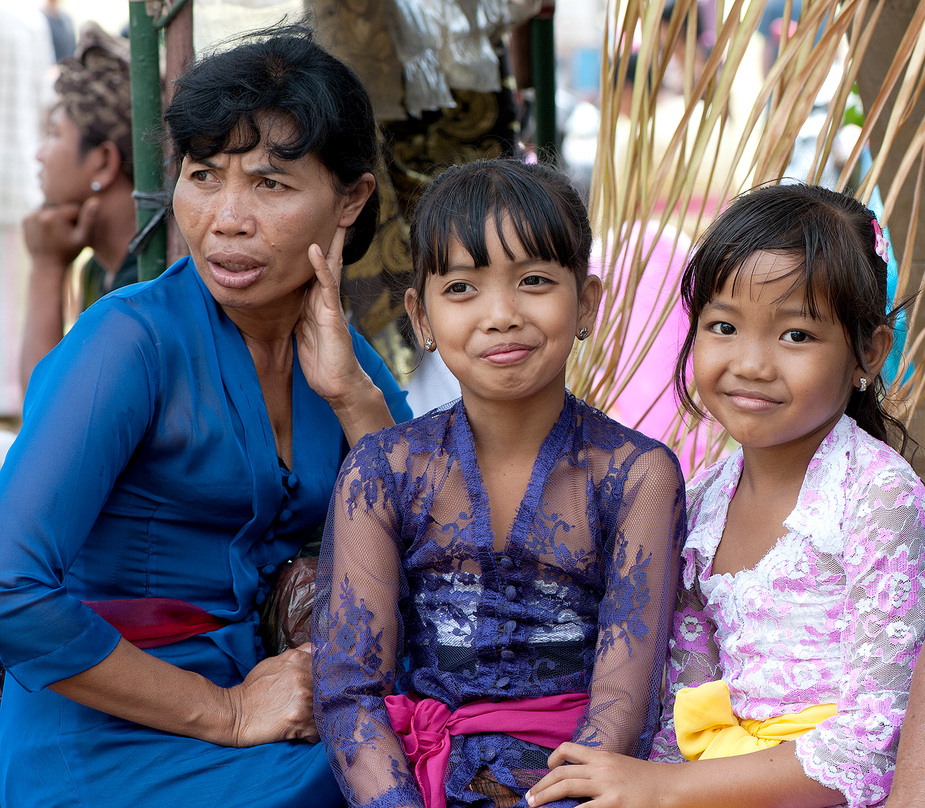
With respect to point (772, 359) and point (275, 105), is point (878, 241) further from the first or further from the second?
point (275, 105)

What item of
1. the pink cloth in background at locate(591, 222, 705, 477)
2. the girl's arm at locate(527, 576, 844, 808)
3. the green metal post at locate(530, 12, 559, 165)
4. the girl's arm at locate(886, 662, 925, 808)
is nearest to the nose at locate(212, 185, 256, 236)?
the girl's arm at locate(527, 576, 844, 808)

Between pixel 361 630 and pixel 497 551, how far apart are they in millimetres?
247

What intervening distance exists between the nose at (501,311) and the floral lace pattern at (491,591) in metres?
0.22

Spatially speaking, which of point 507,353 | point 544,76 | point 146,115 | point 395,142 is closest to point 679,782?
point 507,353

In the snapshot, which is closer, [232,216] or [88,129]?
[232,216]

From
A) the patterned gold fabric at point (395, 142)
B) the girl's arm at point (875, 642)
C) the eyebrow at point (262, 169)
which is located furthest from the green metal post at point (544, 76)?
the girl's arm at point (875, 642)

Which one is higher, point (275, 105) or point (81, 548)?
point (275, 105)

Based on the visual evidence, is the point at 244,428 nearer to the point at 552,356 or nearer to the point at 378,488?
the point at 378,488

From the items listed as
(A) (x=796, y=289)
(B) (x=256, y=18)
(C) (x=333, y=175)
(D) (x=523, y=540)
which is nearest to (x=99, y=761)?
(D) (x=523, y=540)

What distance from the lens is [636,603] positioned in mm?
1575

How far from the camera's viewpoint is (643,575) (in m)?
1.58

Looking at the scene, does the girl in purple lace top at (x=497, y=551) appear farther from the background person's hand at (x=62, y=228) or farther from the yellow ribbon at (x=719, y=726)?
the background person's hand at (x=62, y=228)

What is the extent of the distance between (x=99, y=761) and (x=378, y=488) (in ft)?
2.07

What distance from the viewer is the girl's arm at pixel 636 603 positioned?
1538 mm
